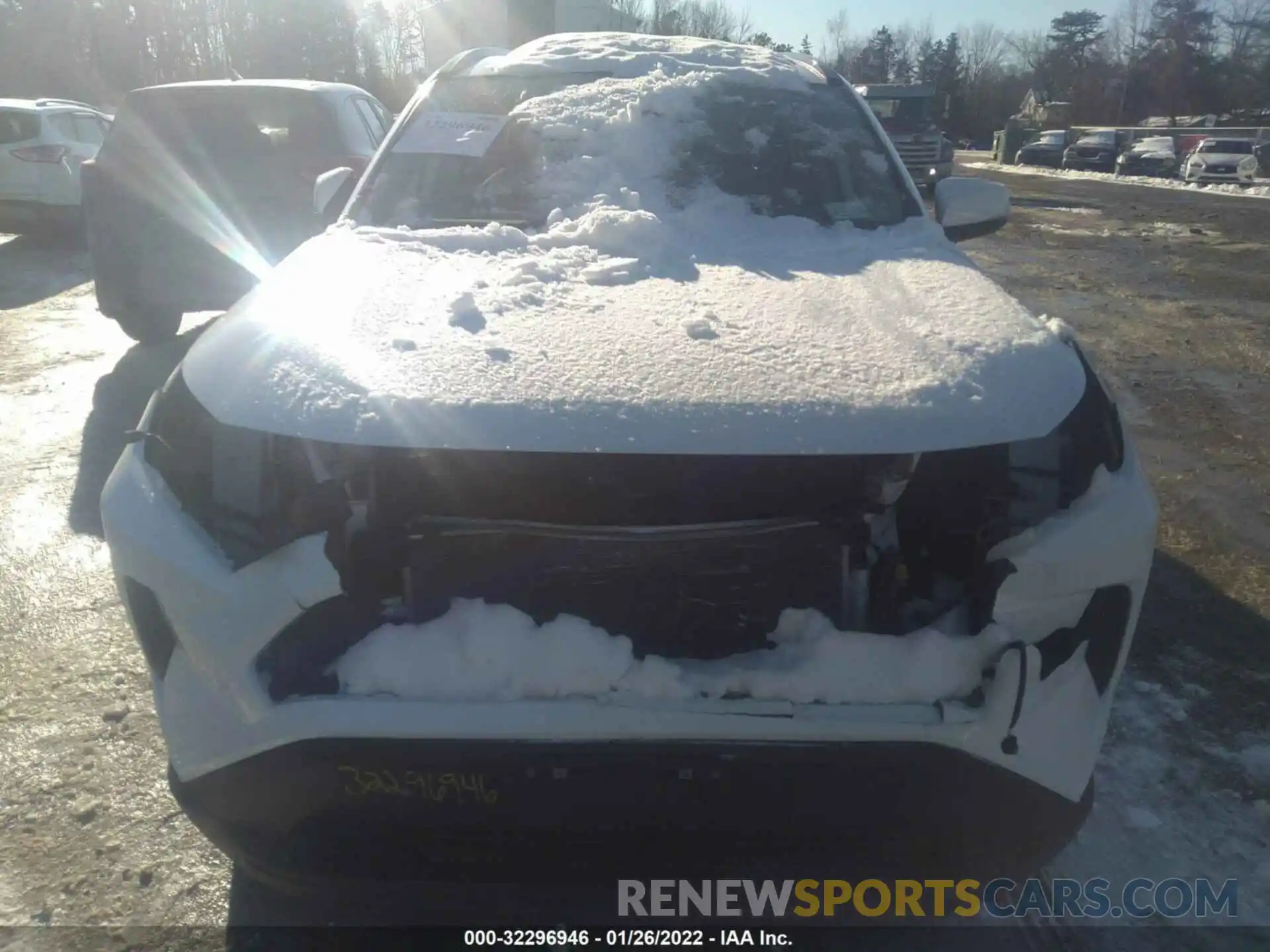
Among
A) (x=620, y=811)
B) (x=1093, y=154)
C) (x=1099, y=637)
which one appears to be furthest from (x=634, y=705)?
(x=1093, y=154)

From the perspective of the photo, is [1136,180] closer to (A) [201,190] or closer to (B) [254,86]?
(B) [254,86]

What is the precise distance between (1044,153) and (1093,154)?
2.59 meters

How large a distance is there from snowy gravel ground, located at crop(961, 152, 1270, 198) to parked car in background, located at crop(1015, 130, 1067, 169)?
9.7 inches

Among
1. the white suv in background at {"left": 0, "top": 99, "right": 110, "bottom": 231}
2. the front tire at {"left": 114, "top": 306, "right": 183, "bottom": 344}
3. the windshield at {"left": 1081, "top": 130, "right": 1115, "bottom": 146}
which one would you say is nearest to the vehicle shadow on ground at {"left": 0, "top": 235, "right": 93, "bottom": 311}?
the white suv in background at {"left": 0, "top": 99, "right": 110, "bottom": 231}

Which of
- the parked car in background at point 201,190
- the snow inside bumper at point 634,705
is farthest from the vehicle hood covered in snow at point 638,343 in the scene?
the parked car in background at point 201,190

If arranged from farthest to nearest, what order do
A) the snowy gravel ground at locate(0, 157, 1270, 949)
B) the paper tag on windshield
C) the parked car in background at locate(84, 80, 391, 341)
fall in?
the parked car in background at locate(84, 80, 391, 341)
the paper tag on windshield
the snowy gravel ground at locate(0, 157, 1270, 949)

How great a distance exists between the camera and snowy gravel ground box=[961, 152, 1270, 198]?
2234 centimetres

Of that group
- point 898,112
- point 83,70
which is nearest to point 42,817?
point 898,112

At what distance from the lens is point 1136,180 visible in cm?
2653

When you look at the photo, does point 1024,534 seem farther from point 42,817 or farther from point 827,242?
point 42,817

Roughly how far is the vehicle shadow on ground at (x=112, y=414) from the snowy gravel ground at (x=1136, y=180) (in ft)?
73.8

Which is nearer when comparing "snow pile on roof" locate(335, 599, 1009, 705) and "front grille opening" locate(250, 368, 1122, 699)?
"snow pile on roof" locate(335, 599, 1009, 705)

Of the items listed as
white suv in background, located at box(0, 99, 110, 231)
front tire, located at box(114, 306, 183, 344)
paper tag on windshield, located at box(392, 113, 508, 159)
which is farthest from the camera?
white suv in background, located at box(0, 99, 110, 231)

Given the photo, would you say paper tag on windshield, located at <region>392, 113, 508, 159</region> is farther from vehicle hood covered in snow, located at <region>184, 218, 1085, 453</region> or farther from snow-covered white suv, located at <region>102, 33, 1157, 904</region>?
snow-covered white suv, located at <region>102, 33, 1157, 904</region>
